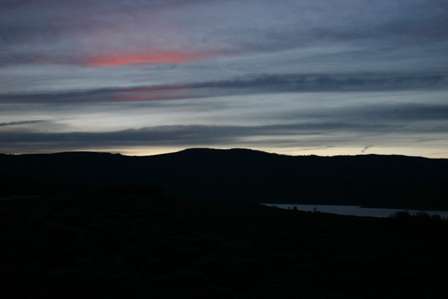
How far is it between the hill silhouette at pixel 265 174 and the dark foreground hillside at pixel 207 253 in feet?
284

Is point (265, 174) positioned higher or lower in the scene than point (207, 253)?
higher

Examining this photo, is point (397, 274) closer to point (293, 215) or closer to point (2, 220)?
point (293, 215)

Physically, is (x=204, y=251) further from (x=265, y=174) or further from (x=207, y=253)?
(x=265, y=174)

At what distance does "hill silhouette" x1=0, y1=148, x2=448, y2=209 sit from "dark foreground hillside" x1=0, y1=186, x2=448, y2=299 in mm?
86497

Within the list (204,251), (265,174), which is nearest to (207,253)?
(204,251)

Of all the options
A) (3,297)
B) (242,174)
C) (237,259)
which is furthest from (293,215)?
(242,174)

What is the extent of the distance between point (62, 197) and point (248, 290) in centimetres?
1818

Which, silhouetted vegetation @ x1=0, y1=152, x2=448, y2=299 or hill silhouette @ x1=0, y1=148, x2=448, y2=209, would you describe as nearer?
silhouetted vegetation @ x1=0, y1=152, x2=448, y2=299

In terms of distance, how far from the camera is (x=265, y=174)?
153m

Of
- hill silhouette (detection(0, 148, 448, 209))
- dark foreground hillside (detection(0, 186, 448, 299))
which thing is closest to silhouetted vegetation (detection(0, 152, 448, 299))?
dark foreground hillside (detection(0, 186, 448, 299))

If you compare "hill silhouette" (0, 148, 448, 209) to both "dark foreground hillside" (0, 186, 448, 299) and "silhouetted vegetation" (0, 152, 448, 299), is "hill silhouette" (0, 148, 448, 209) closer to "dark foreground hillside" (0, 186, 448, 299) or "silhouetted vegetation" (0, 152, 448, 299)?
"silhouetted vegetation" (0, 152, 448, 299)

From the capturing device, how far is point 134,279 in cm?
1644

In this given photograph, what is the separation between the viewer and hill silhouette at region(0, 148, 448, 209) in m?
123

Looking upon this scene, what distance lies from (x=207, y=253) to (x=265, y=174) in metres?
134
